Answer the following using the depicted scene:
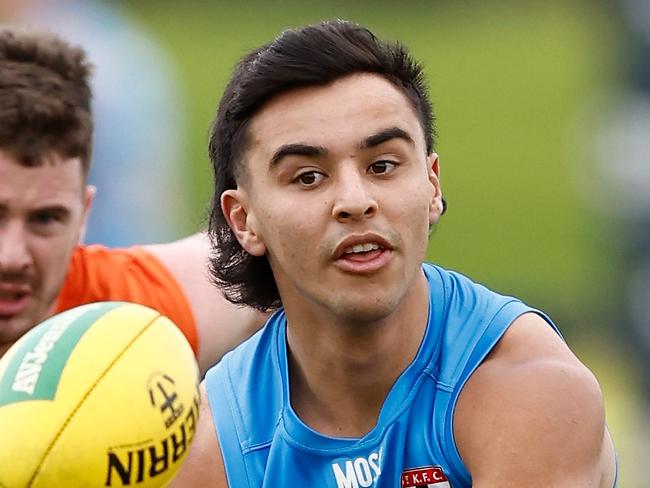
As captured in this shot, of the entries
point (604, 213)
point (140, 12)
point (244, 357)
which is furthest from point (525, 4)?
point (244, 357)

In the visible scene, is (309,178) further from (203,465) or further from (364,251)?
(203,465)

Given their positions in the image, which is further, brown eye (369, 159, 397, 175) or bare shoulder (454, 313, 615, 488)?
brown eye (369, 159, 397, 175)

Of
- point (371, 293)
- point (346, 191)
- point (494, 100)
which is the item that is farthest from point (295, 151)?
point (494, 100)

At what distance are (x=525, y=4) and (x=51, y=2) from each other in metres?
4.67

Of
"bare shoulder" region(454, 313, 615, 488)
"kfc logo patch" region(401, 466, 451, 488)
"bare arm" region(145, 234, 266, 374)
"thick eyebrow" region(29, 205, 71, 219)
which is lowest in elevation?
"kfc logo patch" region(401, 466, 451, 488)

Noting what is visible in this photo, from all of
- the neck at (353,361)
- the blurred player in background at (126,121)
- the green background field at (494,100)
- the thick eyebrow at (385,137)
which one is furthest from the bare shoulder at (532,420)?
the green background field at (494,100)

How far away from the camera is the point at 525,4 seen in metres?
15.7

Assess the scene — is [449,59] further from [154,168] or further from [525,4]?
[154,168]

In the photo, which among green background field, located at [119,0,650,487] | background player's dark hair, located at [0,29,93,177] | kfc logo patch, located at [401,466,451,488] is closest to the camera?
kfc logo patch, located at [401,466,451,488]

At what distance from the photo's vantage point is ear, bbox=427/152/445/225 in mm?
5070

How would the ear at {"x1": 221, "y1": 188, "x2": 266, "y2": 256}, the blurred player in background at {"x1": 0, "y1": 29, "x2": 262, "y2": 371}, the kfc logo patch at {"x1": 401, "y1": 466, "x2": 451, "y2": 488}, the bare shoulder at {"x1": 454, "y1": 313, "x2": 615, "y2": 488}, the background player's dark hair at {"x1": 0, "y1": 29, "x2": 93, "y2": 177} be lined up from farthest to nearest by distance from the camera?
1. the background player's dark hair at {"x1": 0, "y1": 29, "x2": 93, "y2": 177}
2. the blurred player in background at {"x1": 0, "y1": 29, "x2": 262, "y2": 371}
3. the ear at {"x1": 221, "y1": 188, "x2": 266, "y2": 256}
4. the kfc logo patch at {"x1": 401, "y1": 466, "x2": 451, "y2": 488}
5. the bare shoulder at {"x1": 454, "y1": 313, "x2": 615, "y2": 488}

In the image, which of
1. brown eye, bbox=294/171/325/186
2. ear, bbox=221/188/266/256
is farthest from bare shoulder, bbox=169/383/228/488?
brown eye, bbox=294/171/325/186

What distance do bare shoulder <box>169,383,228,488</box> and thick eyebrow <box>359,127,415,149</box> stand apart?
1.14 m

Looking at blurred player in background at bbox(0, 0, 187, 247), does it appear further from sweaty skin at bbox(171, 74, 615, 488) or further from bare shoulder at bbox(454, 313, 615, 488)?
bare shoulder at bbox(454, 313, 615, 488)
